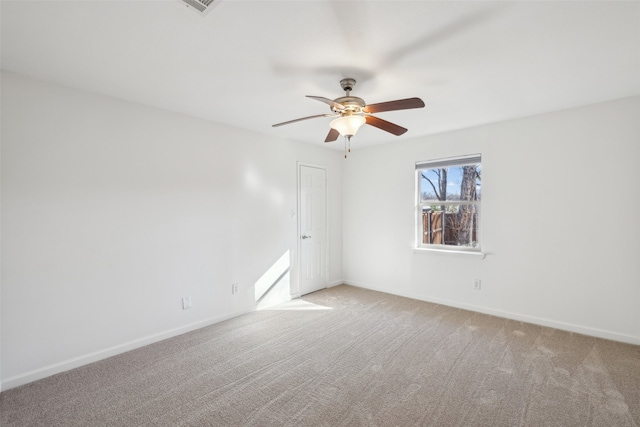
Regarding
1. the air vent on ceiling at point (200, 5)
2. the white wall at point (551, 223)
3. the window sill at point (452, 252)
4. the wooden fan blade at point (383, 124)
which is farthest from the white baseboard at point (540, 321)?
the air vent on ceiling at point (200, 5)

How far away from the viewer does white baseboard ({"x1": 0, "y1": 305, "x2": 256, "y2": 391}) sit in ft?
7.54

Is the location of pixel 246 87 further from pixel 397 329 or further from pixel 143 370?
pixel 397 329

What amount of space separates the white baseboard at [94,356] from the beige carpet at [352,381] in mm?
68

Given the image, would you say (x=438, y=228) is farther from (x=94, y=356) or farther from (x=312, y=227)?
(x=94, y=356)

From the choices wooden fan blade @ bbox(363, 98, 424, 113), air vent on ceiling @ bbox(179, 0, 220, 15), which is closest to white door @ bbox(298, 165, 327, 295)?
wooden fan blade @ bbox(363, 98, 424, 113)

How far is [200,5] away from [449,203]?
11.9ft

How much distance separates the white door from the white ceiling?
1750 mm

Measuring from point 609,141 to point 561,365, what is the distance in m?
2.22

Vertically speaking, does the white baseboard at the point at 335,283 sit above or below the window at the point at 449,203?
below

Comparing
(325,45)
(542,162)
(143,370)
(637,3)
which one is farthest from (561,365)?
(143,370)

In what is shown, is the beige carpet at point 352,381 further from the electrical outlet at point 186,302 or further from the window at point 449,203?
the window at point 449,203

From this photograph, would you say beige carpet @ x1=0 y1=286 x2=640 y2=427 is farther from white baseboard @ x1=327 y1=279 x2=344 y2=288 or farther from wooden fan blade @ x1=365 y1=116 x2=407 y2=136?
wooden fan blade @ x1=365 y1=116 x2=407 y2=136

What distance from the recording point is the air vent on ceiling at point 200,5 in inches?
58.9

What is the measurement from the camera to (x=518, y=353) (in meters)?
2.73
